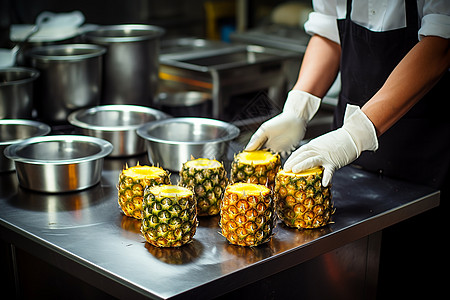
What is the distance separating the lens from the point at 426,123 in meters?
2.25

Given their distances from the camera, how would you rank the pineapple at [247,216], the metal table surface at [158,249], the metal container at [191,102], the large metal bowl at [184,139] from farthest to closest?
the metal container at [191,102], the large metal bowl at [184,139], the pineapple at [247,216], the metal table surface at [158,249]

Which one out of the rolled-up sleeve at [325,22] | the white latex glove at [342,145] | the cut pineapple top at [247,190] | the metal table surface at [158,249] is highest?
the rolled-up sleeve at [325,22]

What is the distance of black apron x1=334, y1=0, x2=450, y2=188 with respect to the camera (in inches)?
87.7

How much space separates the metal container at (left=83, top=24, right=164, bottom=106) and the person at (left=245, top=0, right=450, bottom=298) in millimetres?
846

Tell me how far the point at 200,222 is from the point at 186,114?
1384 mm

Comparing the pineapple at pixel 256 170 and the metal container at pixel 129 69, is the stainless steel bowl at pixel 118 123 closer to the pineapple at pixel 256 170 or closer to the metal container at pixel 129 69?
the metal container at pixel 129 69

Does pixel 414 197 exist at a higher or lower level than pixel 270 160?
lower

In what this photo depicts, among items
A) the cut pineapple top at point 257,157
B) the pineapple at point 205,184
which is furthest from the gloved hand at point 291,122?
the pineapple at point 205,184

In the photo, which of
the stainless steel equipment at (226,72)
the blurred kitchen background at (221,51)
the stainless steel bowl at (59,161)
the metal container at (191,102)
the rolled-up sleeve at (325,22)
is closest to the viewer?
the stainless steel bowl at (59,161)

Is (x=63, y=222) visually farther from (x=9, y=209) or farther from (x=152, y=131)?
(x=152, y=131)

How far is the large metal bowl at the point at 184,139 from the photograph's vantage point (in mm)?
2211

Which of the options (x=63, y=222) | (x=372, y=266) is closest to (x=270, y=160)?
(x=372, y=266)

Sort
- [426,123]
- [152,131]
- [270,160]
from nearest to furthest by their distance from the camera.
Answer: [270,160] < [426,123] < [152,131]

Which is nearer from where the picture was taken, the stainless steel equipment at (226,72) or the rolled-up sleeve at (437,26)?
the rolled-up sleeve at (437,26)
